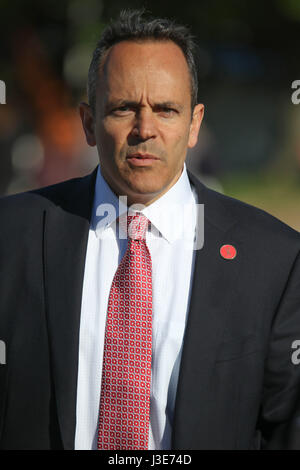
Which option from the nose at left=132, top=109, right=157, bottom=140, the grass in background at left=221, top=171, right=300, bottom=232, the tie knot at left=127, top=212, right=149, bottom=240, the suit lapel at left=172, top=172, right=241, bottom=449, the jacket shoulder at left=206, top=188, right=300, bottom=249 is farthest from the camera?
the grass in background at left=221, top=171, right=300, bottom=232

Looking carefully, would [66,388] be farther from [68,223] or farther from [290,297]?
[290,297]

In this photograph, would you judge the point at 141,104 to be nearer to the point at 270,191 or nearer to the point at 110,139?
the point at 110,139

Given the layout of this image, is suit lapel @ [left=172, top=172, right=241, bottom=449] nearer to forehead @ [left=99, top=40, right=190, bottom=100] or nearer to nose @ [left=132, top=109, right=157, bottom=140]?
nose @ [left=132, top=109, right=157, bottom=140]

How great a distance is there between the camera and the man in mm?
2803

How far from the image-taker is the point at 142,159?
9.50ft

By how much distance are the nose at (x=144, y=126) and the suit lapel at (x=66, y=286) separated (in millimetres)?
423

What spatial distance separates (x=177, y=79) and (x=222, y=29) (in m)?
10.6

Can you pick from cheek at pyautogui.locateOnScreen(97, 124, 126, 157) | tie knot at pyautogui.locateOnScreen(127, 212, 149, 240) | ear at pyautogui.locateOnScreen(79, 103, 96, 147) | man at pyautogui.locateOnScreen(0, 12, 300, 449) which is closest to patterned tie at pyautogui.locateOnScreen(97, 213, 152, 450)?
man at pyautogui.locateOnScreen(0, 12, 300, 449)

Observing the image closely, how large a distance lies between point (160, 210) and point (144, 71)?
571 mm

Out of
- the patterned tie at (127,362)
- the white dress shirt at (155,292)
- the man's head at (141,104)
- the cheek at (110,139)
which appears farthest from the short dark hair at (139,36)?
the patterned tie at (127,362)

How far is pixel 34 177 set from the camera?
1305 centimetres

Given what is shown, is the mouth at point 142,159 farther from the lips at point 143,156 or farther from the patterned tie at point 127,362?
the patterned tie at point 127,362

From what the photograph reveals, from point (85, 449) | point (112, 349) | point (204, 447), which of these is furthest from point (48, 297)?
point (204, 447)

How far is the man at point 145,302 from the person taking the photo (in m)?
2.80
